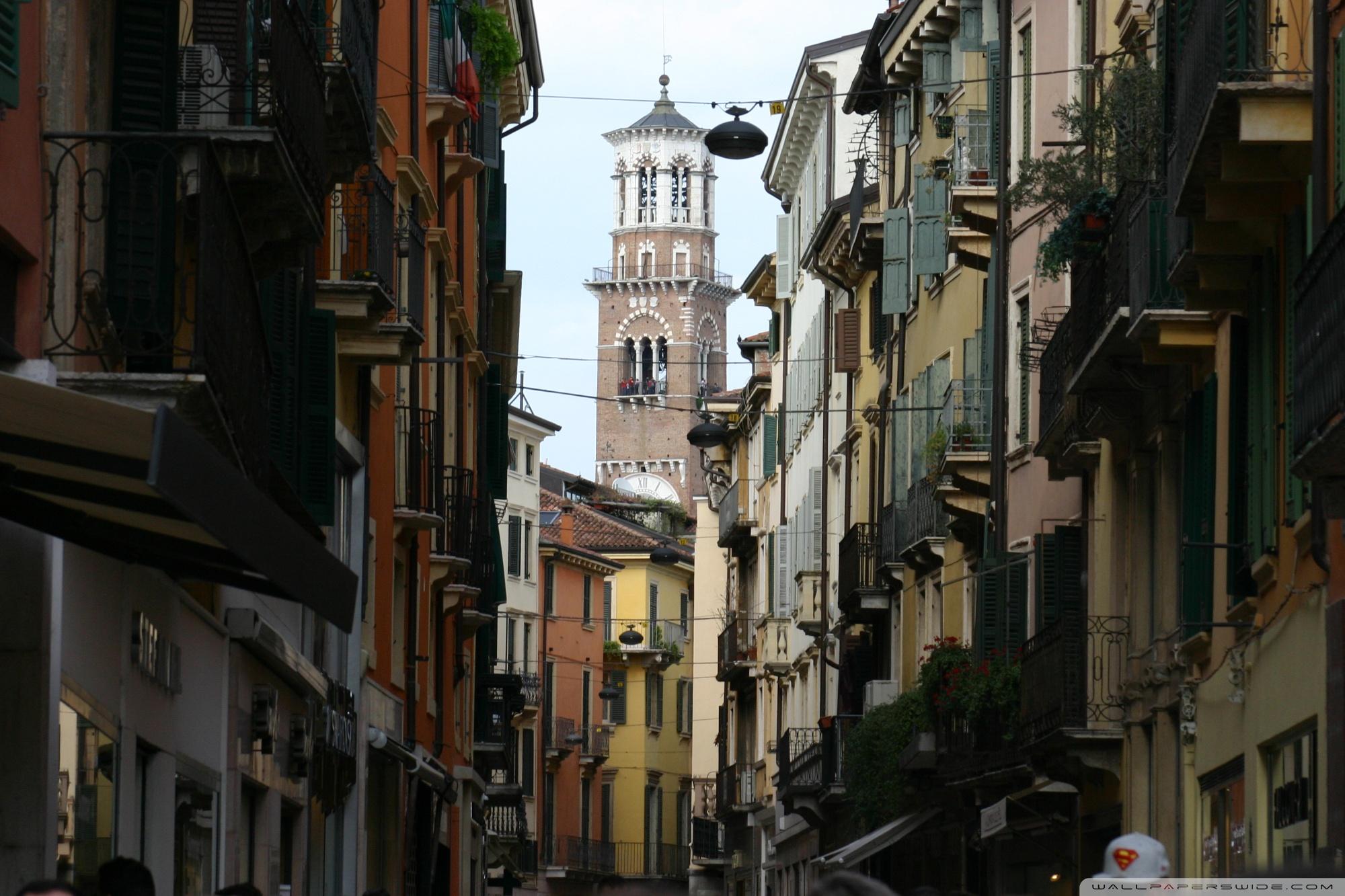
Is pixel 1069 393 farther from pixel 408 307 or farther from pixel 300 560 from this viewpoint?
pixel 300 560

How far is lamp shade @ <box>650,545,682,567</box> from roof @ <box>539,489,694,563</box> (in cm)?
532

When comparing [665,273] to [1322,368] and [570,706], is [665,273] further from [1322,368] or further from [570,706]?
[1322,368]

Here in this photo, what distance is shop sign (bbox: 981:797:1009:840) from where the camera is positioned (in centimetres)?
2462

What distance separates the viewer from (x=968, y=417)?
29.8m

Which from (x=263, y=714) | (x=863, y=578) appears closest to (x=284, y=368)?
(x=263, y=714)

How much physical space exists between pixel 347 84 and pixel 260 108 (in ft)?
10.1

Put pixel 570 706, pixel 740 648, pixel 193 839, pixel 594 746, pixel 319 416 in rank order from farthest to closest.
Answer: pixel 594 746 < pixel 570 706 < pixel 740 648 < pixel 319 416 < pixel 193 839

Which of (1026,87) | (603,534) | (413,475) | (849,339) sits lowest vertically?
(413,475)

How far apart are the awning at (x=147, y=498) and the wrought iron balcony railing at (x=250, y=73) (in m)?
2.60

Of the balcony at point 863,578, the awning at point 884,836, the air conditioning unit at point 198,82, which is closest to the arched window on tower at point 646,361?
the balcony at point 863,578

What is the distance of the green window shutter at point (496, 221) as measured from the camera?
37250 mm

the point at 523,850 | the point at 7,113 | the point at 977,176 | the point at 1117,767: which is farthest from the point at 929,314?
the point at 523,850

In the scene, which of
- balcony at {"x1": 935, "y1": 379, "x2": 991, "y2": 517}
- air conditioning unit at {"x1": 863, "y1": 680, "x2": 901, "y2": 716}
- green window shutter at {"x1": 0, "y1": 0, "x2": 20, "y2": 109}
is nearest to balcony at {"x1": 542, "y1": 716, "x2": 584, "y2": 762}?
air conditioning unit at {"x1": 863, "y1": 680, "x2": 901, "y2": 716}

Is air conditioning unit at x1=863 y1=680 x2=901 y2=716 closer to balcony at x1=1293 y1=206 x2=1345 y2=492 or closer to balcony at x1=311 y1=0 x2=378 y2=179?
balcony at x1=311 y1=0 x2=378 y2=179
